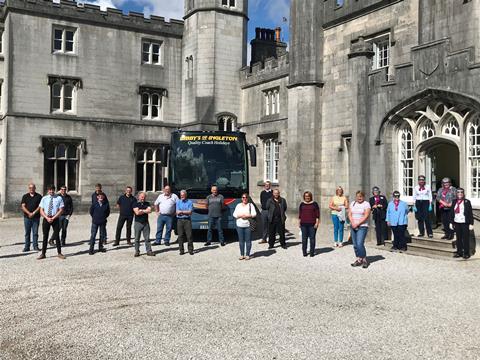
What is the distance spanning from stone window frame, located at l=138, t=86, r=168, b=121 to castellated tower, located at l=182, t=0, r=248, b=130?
1.68 m

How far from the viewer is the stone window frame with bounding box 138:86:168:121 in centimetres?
2609

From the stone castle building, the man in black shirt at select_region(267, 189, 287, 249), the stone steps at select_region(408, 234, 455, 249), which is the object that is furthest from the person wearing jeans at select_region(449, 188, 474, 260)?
the man in black shirt at select_region(267, 189, 287, 249)

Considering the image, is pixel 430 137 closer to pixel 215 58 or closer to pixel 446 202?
pixel 446 202

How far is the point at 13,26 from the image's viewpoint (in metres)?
23.0

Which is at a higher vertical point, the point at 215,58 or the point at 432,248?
the point at 215,58

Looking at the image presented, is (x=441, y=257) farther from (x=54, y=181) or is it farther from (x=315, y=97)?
(x=54, y=181)

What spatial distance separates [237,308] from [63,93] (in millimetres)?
19894

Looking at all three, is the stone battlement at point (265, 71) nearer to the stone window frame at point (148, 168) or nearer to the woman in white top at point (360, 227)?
the stone window frame at point (148, 168)

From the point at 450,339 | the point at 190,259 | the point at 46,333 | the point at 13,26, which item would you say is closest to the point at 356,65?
the point at 190,259

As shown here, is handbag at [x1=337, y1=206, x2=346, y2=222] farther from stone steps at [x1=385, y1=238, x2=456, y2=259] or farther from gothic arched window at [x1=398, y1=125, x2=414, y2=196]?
gothic arched window at [x1=398, y1=125, x2=414, y2=196]

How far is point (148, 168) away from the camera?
85.7 ft

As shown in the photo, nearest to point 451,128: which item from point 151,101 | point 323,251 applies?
point 323,251

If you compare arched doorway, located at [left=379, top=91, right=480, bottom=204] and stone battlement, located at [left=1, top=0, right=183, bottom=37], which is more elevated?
stone battlement, located at [left=1, top=0, right=183, bottom=37]

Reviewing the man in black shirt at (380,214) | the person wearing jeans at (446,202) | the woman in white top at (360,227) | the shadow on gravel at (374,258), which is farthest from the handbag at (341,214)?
the woman in white top at (360,227)
